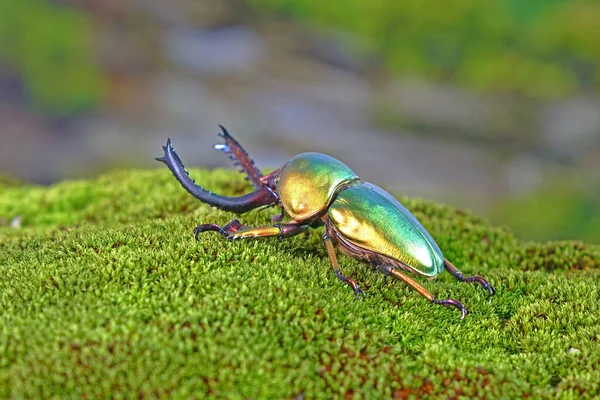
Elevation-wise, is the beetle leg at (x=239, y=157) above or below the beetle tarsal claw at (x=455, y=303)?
above

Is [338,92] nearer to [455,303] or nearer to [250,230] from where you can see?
[250,230]

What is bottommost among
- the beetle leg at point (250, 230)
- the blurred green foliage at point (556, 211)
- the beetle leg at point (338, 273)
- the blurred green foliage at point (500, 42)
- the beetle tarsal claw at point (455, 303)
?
the blurred green foliage at point (556, 211)

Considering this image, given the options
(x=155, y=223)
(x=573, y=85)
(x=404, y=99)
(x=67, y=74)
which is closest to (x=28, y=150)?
(x=67, y=74)

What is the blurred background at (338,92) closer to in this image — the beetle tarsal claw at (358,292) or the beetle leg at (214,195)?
the beetle leg at (214,195)

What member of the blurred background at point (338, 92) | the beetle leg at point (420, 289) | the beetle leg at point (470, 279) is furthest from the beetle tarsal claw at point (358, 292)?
the blurred background at point (338, 92)

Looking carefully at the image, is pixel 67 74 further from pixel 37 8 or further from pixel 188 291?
pixel 188 291

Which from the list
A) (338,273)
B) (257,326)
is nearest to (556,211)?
(338,273)

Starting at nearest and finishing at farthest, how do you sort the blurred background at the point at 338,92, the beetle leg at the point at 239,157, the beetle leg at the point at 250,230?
the beetle leg at the point at 250,230
the beetle leg at the point at 239,157
the blurred background at the point at 338,92
